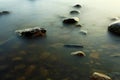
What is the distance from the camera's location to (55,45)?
34.7ft

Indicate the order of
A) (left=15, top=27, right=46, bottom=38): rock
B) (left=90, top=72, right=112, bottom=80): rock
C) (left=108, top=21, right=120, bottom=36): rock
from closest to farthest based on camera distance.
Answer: (left=90, top=72, right=112, bottom=80): rock, (left=15, top=27, right=46, bottom=38): rock, (left=108, top=21, right=120, bottom=36): rock

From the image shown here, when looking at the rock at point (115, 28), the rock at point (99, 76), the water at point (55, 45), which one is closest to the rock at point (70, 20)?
the water at point (55, 45)

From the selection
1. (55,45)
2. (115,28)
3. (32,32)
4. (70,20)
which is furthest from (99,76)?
(70,20)

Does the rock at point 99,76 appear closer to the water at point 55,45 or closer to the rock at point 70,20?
the water at point 55,45

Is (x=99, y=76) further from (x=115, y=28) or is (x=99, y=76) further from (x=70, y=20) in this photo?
(x=70, y=20)

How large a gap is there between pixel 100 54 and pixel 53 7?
7705 millimetres

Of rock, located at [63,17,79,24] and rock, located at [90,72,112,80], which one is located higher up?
rock, located at [63,17,79,24]

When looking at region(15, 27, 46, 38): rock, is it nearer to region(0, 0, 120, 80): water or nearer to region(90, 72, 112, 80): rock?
region(0, 0, 120, 80): water

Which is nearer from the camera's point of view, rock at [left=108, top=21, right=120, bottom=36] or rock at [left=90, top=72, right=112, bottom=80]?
rock at [left=90, top=72, right=112, bottom=80]

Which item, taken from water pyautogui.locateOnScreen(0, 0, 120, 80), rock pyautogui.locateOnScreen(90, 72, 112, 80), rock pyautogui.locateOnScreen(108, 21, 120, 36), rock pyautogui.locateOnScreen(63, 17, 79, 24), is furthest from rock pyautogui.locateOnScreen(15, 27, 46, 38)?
rock pyautogui.locateOnScreen(90, 72, 112, 80)

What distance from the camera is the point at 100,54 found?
9.73 m

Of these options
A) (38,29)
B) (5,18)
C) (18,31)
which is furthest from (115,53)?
(5,18)

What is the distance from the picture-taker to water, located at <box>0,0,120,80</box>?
8.52 m

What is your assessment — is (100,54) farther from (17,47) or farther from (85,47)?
(17,47)
